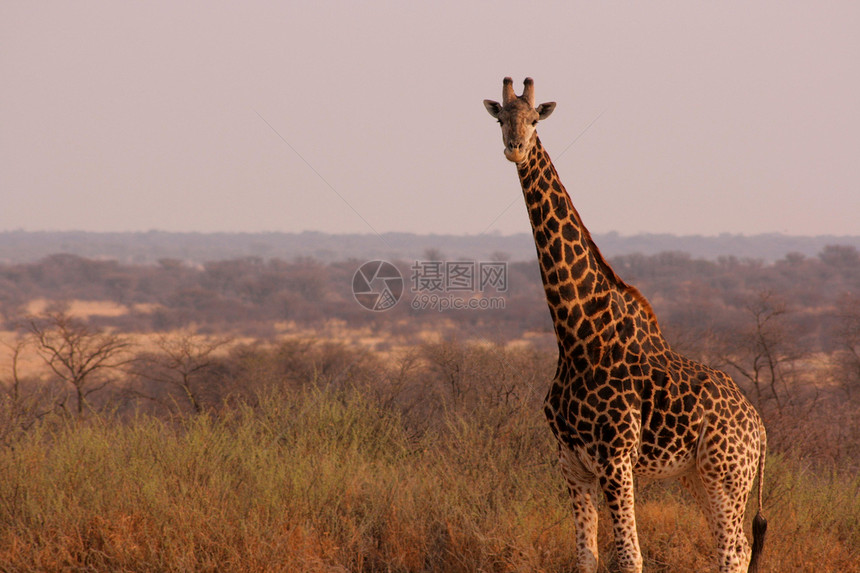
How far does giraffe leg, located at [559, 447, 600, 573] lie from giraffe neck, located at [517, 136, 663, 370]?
613 mm

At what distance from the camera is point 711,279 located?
146 feet

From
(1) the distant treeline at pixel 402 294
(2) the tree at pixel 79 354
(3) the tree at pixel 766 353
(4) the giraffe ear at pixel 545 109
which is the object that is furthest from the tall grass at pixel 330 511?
(1) the distant treeline at pixel 402 294

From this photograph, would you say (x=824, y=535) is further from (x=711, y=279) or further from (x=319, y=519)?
(x=711, y=279)

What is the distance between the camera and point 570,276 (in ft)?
13.4

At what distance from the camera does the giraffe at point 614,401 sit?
13.1 ft

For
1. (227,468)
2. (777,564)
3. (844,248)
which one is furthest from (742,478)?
(844,248)

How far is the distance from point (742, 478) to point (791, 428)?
16.6 ft

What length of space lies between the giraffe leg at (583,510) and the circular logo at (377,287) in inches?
1070

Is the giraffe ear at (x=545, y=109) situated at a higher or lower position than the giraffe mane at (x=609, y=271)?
higher

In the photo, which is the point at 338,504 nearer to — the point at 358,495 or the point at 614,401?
the point at 358,495

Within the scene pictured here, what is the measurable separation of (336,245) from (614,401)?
9601 cm

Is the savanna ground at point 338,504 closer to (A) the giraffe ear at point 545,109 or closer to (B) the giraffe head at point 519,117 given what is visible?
(B) the giraffe head at point 519,117

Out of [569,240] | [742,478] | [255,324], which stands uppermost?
[569,240]

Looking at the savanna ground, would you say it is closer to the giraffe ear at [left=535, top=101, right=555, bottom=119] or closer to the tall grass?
the tall grass
